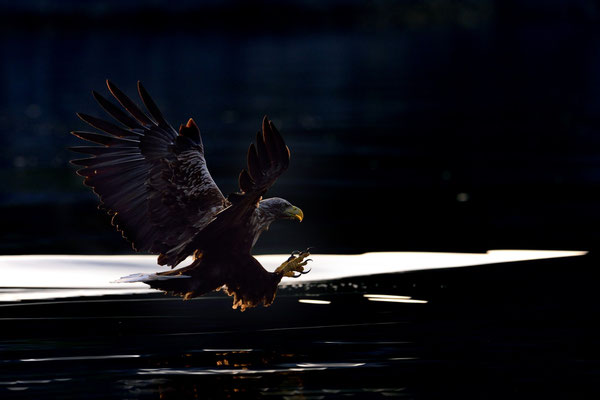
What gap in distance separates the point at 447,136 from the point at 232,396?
16.7m

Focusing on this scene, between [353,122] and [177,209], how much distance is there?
18.0 meters

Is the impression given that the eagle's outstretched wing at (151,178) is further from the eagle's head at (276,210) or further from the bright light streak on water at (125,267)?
the bright light streak on water at (125,267)

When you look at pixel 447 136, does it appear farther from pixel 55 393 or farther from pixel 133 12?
pixel 133 12

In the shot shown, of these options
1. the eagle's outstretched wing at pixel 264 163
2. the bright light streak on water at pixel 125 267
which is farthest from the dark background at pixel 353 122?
A: the eagle's outstretched wing at pixel 264 163

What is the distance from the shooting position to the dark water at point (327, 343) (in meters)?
7.48

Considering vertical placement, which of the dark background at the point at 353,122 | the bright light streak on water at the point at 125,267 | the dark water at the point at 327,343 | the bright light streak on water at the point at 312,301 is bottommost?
the dark water at the point at 327,343

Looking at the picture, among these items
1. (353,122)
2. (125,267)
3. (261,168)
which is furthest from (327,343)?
(353,122)

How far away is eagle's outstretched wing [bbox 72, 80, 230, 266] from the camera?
881 cm

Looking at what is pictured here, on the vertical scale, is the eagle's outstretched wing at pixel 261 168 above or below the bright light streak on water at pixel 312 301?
above

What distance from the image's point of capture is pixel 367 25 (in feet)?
260

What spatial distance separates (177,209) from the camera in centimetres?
889

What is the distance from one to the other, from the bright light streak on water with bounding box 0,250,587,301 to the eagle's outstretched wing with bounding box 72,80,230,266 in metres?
1.20

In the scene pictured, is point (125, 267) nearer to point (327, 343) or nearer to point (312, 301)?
point (312, 301)

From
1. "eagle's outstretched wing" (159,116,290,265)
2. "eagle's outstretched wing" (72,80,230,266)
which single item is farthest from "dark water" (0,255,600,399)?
"eagle's outstretched wing" (159,116,290,265)
